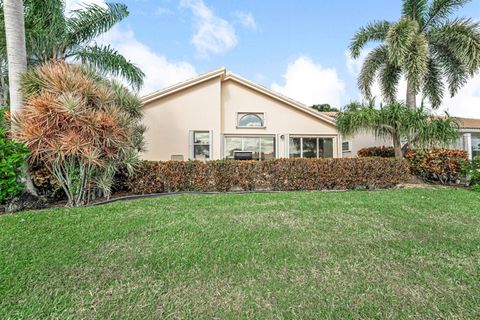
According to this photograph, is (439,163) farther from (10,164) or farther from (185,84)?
(10,164)

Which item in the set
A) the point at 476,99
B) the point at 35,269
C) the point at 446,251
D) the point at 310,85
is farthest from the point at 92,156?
the point at 476,99

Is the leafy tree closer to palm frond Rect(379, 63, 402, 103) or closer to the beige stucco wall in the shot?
palm frond Rect(379, 63, 402, 103)

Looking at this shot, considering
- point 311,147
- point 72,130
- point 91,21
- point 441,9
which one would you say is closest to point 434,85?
point 441,9

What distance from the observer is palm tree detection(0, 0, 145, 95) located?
887 cm

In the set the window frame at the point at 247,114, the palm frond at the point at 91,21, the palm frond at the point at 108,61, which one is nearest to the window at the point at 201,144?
the window frame at the point at 247,114

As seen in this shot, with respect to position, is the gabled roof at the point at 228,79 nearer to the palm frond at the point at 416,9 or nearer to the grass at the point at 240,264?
the palm frond at the point at 416,9

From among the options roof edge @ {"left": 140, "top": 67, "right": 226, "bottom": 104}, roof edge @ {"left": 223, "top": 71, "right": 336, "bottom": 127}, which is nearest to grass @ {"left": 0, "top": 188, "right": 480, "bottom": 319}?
roof edge @ {"left": 140, "top": 67, "right": 226, "bottom": 104}

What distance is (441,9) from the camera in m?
12.2

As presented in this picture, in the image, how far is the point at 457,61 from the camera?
1222cm

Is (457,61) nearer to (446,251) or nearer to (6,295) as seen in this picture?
(446,251)

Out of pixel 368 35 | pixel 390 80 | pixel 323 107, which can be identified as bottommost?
pixel 390 80

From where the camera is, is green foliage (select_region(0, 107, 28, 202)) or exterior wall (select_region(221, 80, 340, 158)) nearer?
green foliage (select_region(0, 107, 28, 202))

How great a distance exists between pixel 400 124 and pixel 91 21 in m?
13.0

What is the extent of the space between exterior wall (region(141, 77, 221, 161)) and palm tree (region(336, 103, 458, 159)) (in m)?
6.29
